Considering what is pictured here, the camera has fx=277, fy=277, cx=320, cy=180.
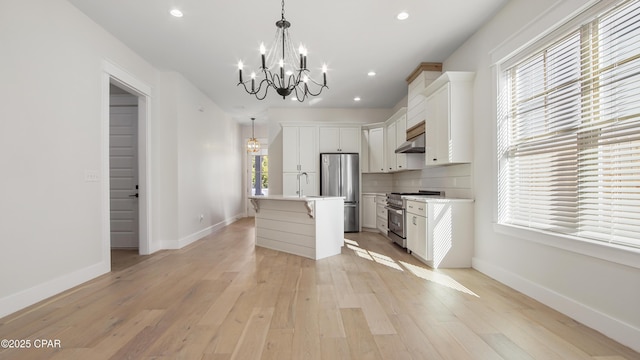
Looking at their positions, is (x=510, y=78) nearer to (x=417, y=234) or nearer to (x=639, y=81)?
(x=639, y=81)

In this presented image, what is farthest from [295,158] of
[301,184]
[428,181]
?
[428,181]

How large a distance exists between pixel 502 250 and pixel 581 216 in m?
0.91

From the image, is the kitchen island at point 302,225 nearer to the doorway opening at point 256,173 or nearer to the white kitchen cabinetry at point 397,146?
the white kitchen cabinetry at point 397,146

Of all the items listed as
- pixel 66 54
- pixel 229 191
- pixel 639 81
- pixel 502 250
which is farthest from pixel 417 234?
pixel 229 191

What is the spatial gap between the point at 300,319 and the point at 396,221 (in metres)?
2.90

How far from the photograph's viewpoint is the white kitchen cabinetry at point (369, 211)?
620 centimetres

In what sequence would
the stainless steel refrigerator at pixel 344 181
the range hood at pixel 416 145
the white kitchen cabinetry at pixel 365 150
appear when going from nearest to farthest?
the range hood at pixel 416 145 < the stainless steel refrigerator at pixel 344 181 < the white kitchen cabinetry at pixel 365 150

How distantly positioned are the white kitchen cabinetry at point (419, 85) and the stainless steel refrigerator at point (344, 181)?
70.9 inches

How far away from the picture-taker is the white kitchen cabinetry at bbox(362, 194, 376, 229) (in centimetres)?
620

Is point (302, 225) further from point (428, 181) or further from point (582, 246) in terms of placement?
point (582, 246)

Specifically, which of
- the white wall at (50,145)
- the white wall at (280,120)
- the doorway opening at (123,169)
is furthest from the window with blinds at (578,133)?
the doorway opening at (123,169)

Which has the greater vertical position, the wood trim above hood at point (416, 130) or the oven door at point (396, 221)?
the wood trim above hood at point (416, 130)

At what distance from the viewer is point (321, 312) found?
7.20 feet

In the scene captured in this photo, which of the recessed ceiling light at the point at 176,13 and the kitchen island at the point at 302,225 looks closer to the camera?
the recessed ceiling light at the point at 176,13
